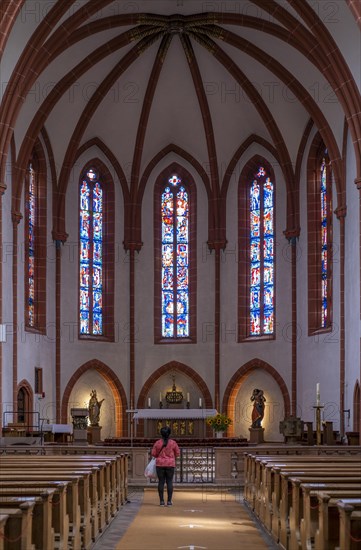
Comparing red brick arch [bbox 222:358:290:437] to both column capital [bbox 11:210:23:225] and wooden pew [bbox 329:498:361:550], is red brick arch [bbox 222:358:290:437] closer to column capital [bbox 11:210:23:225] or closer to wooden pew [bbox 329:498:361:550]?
column capital [bbox 11:210:23:225]

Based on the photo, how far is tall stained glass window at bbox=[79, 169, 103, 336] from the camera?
35.3m

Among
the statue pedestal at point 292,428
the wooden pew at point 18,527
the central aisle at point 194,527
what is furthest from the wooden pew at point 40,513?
the statue pedestal at point 292,428

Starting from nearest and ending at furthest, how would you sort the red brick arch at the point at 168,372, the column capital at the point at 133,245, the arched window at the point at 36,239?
the arched window at the point at 36,239 < the red brick arch at the point at 168,372 < the column capital at the point at 133,245

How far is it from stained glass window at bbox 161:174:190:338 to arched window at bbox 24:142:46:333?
16.4 ft

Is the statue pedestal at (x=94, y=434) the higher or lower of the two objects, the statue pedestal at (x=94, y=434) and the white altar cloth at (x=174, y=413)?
the lower

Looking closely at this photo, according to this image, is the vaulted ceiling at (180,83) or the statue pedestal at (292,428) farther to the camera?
the statue pedestal at (292,428)

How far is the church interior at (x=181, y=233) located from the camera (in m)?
30.0

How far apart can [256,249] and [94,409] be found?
860cm

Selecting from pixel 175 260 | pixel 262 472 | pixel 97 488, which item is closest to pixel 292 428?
pixel 175 260

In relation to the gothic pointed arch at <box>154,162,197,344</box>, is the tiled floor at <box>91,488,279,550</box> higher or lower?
lower

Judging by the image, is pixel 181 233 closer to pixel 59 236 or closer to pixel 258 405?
pixel 59 236

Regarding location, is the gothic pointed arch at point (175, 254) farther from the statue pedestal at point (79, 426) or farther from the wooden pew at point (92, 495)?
the wooden pew at point (92, 495)

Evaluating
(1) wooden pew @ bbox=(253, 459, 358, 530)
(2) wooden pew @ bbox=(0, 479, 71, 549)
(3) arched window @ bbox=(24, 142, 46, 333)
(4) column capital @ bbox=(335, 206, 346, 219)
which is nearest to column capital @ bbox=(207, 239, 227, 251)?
(4) column capital @ bbox=(335, 206, 346, 219)

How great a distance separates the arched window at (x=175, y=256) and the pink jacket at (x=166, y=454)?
57.6 ft
